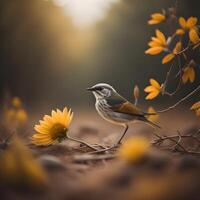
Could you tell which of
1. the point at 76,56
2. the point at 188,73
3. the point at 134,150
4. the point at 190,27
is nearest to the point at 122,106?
the point at 188,73

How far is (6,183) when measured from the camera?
2.05ft

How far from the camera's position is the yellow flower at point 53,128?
1.00m

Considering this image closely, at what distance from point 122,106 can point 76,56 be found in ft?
5.56

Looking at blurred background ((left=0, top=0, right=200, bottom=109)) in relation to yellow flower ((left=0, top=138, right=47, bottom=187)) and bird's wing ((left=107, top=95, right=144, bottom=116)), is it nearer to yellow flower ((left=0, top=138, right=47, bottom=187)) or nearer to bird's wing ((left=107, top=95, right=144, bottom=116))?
bird's wing ((left=107, top=95, right=144, bottom=116))

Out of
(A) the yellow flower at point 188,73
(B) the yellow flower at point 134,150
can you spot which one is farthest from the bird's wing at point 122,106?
(B) the yellow flower at point 134,150

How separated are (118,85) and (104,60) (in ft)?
0.89

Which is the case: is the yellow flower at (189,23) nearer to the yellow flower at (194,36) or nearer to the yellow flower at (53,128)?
the yellow flower at (194,36)

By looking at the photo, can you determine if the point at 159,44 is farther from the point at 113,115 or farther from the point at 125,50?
the point at 125,50

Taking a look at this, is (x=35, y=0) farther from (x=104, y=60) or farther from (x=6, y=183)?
(x=6, y=183)

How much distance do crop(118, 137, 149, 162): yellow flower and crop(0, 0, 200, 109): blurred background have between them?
6.30 feet

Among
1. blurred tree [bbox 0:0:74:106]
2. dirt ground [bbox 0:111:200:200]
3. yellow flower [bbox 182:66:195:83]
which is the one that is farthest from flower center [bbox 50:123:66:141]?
blurred tree [bbox 0:0:74:106]

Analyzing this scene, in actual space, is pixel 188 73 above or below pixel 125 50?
below

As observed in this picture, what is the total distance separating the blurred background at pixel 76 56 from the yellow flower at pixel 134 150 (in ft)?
6.30

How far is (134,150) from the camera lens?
650 millimetres
